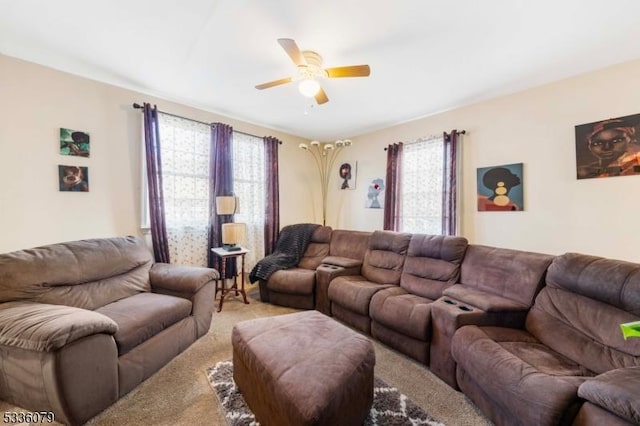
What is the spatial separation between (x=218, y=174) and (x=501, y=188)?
11.8ft

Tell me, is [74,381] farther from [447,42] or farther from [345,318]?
[447,42]

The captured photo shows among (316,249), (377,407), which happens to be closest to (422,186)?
(316,249)

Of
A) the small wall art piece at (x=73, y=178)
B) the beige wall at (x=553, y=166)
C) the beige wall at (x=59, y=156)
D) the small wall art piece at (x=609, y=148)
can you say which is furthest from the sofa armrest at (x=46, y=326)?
the small wall art piece at (x=609, y=148)

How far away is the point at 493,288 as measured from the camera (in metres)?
2.21

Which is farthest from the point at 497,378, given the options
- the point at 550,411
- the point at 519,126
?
the point at 519,126

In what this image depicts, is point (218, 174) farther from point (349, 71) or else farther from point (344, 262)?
point (349, 71)

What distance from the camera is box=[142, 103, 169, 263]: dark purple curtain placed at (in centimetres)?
294

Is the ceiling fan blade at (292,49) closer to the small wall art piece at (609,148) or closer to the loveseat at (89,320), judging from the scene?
the loveseat at (89,320)

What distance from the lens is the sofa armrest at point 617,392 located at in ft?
3.17

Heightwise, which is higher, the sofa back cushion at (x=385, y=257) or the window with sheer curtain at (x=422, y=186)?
the window with sheer curtain at (x=422, y=186)

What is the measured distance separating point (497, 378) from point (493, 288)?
101 centimetres

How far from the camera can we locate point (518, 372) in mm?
1329

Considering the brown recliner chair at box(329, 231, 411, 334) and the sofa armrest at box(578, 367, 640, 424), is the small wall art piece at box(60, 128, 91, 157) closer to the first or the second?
the brown recliner chair at box(329, 231, 411, 334)

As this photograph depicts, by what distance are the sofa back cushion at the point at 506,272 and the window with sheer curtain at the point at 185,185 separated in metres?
3.20
